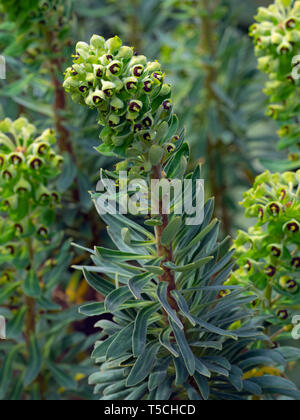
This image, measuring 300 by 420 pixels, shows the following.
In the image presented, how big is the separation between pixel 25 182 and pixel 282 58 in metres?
0.61

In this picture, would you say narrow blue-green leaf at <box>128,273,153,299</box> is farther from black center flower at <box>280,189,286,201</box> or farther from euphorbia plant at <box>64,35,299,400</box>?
black center flower at <box>280,189,286,201</box>

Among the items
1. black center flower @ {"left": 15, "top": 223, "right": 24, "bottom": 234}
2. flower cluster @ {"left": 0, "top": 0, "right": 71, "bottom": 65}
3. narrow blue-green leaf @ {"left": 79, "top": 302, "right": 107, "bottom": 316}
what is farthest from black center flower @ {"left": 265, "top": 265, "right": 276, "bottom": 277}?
flower cluster @ {"left": 0, "top": 0, "right": 71, "bottom": 65}

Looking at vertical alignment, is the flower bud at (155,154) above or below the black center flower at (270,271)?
above

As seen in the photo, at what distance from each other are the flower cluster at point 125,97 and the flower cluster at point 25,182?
317mm

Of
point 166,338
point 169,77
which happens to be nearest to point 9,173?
point 166,338

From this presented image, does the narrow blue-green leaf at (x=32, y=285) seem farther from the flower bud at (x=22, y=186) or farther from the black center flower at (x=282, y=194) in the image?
the black center flower at (x=282, y=194)

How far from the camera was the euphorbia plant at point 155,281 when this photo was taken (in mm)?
889

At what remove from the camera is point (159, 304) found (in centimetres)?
101

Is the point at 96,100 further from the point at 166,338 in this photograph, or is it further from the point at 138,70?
the point at 166,338

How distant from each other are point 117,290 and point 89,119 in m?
0.74

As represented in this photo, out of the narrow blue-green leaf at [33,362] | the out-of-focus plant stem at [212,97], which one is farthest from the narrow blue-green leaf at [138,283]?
the out-of-focus plant stem at [212,97]

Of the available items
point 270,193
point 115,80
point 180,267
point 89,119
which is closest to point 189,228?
point 180,267

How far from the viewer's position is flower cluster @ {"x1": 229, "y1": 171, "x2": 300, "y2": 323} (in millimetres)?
1078
